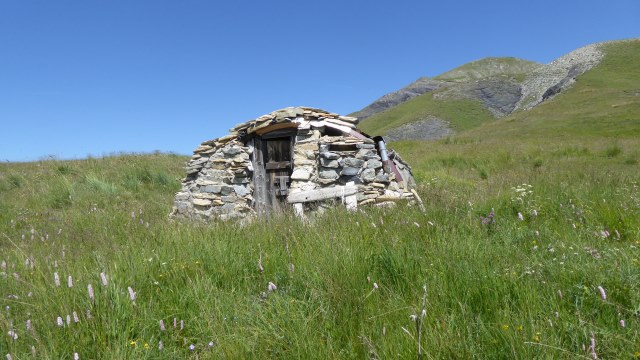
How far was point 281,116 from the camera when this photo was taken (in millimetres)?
9656

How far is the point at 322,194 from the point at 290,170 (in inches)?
79.1

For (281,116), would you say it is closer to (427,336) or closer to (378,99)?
(427,336)

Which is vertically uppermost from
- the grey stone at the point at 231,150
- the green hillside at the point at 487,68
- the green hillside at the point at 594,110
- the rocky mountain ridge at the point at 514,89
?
the green hillside at the point at 487,68

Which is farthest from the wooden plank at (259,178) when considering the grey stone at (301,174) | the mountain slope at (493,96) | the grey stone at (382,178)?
the mountain slope at (493,96)

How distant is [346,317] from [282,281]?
0.90 metres

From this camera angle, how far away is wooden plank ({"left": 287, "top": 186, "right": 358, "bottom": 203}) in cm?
843

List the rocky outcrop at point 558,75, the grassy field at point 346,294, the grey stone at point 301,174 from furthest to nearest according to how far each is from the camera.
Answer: the rocky outcrop at point 558,75, the grey stone at point 301,174, the grassy field at point 346,294

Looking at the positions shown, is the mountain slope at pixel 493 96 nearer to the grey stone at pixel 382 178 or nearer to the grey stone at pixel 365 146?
the grey stone at pixel 365 146

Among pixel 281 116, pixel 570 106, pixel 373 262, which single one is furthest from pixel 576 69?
pixel 373 262

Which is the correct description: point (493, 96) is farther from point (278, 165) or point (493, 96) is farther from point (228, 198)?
point (228, 198)

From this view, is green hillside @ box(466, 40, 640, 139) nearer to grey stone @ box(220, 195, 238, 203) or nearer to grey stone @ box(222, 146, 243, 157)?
grey stone @ box(222, 146, 243, 157)

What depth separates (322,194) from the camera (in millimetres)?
8609

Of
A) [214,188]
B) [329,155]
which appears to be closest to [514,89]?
[329,155]

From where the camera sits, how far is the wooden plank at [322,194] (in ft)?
27.7
